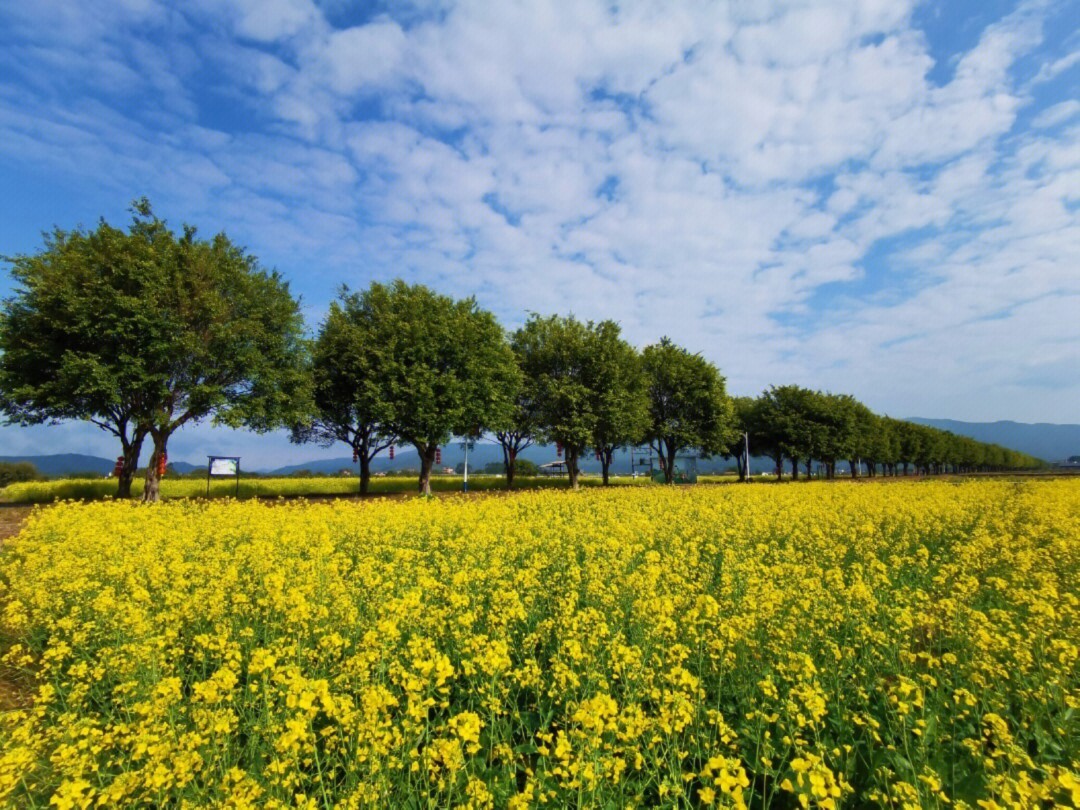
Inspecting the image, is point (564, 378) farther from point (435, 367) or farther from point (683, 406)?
point (683, 406)

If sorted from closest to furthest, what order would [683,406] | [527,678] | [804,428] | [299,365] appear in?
[527,678]
[299,365]
[683,406]
[804,428]

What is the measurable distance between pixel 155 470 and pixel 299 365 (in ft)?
29.7

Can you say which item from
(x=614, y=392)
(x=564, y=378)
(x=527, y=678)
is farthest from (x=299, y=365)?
(x=527, y=678)

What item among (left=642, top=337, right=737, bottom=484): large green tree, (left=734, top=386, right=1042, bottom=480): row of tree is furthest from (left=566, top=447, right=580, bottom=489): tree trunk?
(left=734, top=386, right=1042, bottom=480): row of tree

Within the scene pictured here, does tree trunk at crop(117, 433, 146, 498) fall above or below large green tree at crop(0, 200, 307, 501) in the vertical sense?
below

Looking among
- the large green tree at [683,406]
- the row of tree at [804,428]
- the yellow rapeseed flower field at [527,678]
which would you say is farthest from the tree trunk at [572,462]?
the yellow rapeseed flower field at [527,678]

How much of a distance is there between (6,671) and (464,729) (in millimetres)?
7177

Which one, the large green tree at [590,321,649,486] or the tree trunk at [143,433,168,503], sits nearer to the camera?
the tree trunk at [143,433,168,503]

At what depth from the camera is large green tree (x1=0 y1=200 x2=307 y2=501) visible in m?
23.2

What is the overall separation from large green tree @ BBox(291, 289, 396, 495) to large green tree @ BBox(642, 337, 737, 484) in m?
27.8

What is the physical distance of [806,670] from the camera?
397 centimetres

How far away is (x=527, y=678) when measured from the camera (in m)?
4.40

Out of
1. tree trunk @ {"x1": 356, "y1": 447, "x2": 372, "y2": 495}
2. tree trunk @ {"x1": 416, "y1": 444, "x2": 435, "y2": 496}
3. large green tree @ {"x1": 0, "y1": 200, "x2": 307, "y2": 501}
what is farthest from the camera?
tree trunk @ {"x1": 356, "y1": 447, "x2": 372, "y2": 495}

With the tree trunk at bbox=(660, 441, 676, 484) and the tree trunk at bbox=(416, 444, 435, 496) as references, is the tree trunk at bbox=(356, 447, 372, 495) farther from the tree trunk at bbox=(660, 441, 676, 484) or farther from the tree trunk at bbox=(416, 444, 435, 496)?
the tree trunk at bbox=(660, 441, 676, 484)
